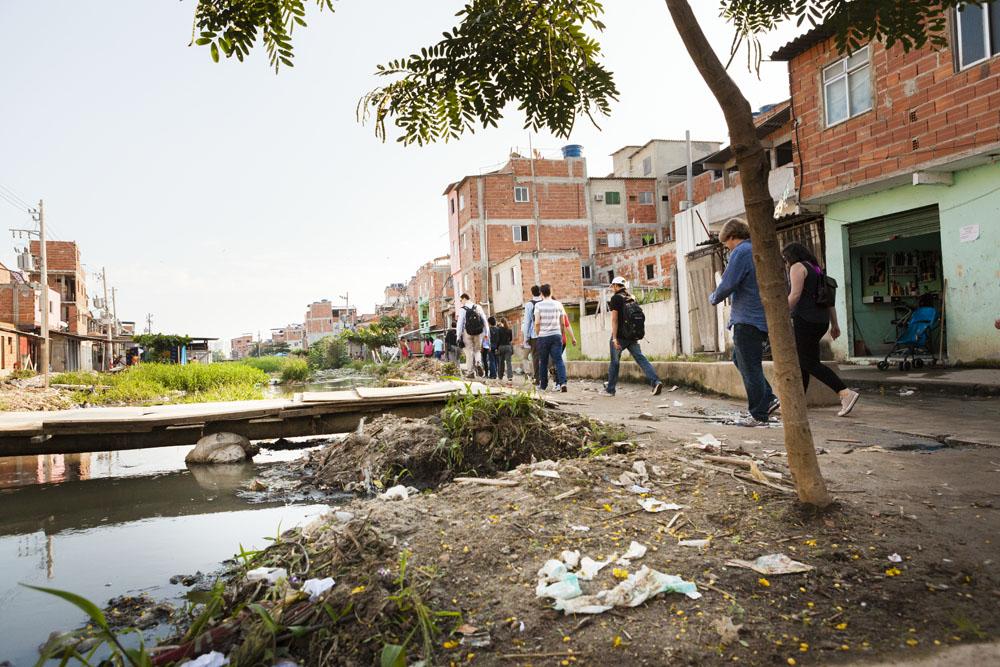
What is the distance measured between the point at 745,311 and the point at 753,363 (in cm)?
45

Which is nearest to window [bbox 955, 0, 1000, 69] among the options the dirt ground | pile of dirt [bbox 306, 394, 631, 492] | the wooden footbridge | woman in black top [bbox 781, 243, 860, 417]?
woman in black top [bbox 781, 243, 860, 417]

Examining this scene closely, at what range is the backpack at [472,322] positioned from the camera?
1255 centimetres

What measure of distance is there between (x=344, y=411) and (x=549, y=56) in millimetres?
5269

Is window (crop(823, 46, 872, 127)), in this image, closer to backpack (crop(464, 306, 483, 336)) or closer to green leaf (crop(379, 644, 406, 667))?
backpack (crop(464, 306, 483, 336))

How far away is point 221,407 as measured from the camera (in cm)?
718

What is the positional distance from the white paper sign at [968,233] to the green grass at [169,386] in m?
13.7

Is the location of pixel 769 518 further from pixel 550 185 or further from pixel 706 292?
pixel 550 185

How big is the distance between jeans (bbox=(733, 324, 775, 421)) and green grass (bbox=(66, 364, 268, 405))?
1119cm

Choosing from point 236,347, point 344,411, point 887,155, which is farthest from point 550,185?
point 236,347

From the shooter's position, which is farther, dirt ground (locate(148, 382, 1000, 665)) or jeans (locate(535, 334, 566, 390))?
jeans (locate(535, 334, 566, 390))

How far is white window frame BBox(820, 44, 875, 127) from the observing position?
35.1 ft

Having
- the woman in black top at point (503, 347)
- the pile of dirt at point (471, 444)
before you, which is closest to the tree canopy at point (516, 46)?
the pile of dirt at point (471, 444)

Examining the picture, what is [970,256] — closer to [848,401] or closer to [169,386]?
[848,401]

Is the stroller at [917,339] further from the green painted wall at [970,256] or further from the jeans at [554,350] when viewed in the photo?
the jeans at [554,350]
